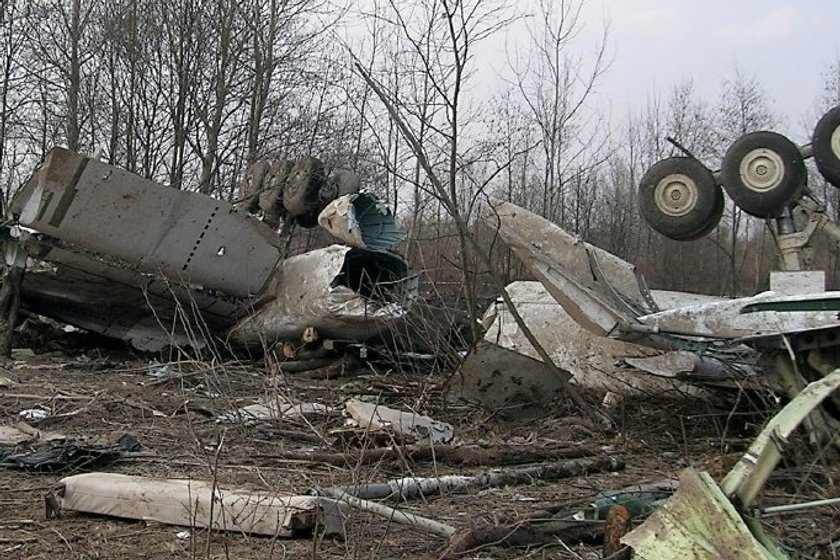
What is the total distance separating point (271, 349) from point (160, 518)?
20.0 ft

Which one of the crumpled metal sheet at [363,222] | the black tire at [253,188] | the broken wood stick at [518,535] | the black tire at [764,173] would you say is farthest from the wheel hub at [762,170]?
the black tire at [253,188]

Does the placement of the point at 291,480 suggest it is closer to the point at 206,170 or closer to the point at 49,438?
the point at 49,438

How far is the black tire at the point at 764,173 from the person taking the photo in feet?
22.1

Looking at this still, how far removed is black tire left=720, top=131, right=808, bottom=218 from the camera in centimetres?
672

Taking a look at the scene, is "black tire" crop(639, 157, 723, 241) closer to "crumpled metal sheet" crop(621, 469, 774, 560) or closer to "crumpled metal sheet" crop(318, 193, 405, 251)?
"crumpled metal sheet" crop(318, 193, 405, 251)

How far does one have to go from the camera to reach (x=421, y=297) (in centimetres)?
887

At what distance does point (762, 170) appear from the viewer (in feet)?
22.4

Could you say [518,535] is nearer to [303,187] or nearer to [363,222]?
[363,222]

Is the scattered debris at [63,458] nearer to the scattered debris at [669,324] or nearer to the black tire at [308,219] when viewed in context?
the scattered debris at [669,324]

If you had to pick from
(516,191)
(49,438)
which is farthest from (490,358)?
(516,191)

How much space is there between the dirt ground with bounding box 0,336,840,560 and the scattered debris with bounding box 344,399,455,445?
209 millimetres

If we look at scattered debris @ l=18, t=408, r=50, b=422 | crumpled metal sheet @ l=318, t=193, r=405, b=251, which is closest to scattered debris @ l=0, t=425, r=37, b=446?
scattered debris @ l=18, t=408, r=50, b=422

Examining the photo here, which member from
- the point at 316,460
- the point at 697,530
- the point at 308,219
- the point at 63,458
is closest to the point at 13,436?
the point at 63,458

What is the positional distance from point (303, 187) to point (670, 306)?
5131mm
